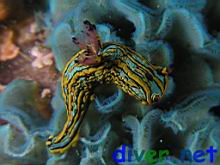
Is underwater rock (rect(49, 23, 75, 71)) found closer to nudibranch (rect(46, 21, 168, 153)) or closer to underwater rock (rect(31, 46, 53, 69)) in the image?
nudibranch (rect(46, 21, 168, 153))

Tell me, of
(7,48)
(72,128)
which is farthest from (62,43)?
(7,48)

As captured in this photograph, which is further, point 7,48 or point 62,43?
point 7,48

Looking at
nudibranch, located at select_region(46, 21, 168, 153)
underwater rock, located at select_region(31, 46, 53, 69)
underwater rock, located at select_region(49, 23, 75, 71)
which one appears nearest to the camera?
nudibranch, located at select_region(46, 21, 168, 153)

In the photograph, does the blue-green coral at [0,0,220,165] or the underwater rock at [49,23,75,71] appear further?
the underwater rock at [49,23,75,71]

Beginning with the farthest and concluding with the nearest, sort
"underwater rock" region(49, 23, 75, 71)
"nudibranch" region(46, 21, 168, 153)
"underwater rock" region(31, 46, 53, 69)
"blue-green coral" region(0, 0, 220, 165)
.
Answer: "underwater rock" region(31, 46, 53, 69)
"underwater rock" region(49, 23, 75, 71)
"blue-green coral" region(0, 0, 220, 165)
"nudibranch" region(46, 21, 168, 153)

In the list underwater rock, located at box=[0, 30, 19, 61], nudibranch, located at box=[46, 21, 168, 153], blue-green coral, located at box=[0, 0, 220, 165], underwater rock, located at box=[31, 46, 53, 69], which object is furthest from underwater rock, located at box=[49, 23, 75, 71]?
underwater rock, located at box=[0, 30, 19, 61]

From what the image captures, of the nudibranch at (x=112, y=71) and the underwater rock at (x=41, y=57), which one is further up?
the underwater rock at (x=41, y=57)

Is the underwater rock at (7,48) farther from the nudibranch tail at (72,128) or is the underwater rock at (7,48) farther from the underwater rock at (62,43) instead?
the nudibranch tail at (72,128)

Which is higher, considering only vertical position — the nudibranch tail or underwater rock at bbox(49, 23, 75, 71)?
underwater rock at bbox(49, 23, 75, 71)

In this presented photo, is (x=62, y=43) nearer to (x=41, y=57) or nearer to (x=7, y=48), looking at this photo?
(x=41, y=57)

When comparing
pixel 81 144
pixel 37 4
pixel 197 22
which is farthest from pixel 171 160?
pixel 37 4

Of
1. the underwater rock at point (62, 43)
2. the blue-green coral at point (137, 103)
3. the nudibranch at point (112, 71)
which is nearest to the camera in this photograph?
the nudibranch at point (112, 71)

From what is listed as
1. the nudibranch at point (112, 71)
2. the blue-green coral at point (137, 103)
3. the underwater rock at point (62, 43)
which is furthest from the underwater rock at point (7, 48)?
the nudibranch at point (112, 71)

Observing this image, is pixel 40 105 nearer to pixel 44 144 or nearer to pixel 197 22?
pixel 44 144
